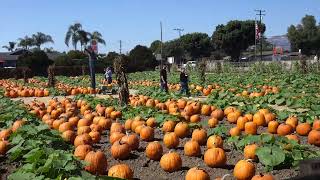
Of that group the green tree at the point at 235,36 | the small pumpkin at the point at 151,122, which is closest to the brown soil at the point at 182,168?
the small pumpkin at the point at 151,122

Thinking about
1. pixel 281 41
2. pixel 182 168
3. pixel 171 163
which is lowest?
pixel 182 168

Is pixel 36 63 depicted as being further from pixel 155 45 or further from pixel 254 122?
pixel 155 45

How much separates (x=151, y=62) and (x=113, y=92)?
39047mm

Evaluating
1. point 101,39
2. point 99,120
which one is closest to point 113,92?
point 99,120

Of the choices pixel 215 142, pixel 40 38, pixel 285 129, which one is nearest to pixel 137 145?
pixel 215 142

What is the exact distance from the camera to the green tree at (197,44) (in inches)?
4072

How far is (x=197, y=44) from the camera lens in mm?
103938

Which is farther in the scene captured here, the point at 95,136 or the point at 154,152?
the point at 95,136

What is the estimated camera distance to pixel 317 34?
88.5m

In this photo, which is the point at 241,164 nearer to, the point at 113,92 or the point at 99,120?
the point at 99,120

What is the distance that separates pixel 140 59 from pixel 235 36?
1338 inches

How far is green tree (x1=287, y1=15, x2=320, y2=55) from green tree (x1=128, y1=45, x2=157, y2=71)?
37542 mm

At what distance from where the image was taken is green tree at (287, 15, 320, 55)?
89.1 meters

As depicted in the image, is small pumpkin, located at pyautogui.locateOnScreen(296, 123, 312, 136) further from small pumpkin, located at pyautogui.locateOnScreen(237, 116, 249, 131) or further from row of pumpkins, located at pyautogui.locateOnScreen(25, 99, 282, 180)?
row of pumpkins, located at pyautogui.locateOnScreen(25, 99, 282, 180)
